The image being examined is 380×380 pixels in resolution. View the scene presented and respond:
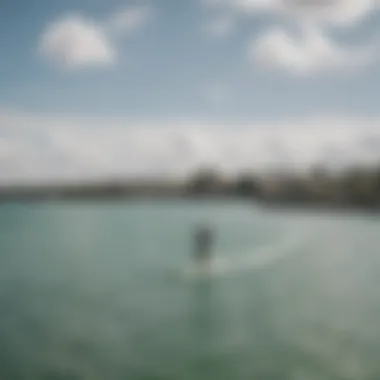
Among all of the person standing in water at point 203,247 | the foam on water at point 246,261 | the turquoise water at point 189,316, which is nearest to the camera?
the turquoise water at point 189,316

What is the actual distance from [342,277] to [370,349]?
3.21 meters

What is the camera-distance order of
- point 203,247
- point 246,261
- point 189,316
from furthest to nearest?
point 246,261 < point 203,247 < point 189,316

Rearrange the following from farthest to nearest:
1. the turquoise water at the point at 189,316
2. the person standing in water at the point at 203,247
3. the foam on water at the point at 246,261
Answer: the person standing in water at the point at 203,247
the foam on water at the point at 246,261
the turquoise water at the point at 189,316

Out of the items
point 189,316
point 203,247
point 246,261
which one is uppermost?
point 203,247

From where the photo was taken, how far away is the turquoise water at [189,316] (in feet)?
13.2

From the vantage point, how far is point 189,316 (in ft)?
17.6

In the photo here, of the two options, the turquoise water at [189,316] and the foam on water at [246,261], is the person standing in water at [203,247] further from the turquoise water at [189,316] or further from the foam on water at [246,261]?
the turquoise water at [189,316]

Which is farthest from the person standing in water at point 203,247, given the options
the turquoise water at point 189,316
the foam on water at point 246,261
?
the turquoise water at point 189,316

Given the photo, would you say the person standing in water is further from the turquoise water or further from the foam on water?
the turquoise water

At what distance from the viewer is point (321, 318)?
5340 millimetres

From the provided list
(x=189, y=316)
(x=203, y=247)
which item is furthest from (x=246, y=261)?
(x=189, y=316)

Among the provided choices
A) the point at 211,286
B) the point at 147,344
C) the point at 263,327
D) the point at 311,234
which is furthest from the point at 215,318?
the point at 311,234

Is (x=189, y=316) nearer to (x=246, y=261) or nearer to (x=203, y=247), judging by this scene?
(x=203, y=247)

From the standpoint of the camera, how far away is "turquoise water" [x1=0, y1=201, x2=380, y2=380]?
13.2ft
